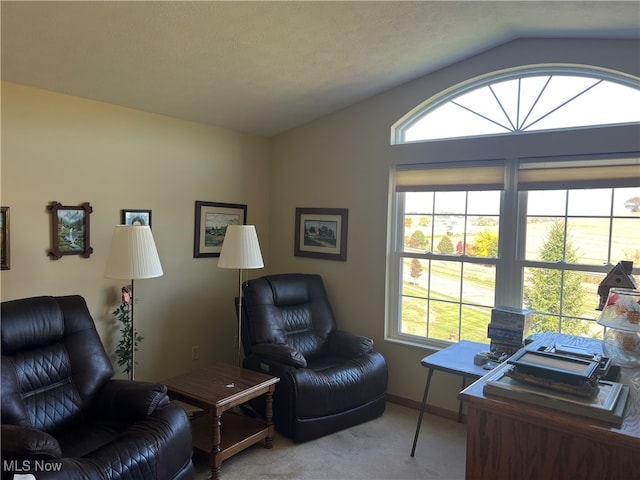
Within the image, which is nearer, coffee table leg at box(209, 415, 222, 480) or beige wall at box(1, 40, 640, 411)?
coffee table leg at box(209, 415, 222, 480)

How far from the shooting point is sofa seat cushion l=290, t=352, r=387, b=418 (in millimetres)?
2992

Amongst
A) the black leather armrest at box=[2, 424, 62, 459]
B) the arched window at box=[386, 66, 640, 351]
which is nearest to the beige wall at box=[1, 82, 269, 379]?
the black leather armrest at box=[2, 424, 62, 459]

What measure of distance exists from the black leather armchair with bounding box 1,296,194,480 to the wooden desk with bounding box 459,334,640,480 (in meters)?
1.55

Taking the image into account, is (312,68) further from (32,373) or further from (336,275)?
(32,373)

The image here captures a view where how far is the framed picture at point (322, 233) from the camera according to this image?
4.02m

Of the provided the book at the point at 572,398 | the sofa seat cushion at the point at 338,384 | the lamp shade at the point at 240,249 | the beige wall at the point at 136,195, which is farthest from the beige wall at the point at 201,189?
the book at the point at 572,398

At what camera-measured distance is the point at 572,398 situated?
47.8 inches

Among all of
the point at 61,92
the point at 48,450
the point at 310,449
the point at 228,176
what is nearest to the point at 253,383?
the point at 310,449

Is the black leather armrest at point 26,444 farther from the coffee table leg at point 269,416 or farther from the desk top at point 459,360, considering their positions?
the desk top at point 459,360

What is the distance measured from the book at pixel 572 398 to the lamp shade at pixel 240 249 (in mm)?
2153

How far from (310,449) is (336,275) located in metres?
1.58

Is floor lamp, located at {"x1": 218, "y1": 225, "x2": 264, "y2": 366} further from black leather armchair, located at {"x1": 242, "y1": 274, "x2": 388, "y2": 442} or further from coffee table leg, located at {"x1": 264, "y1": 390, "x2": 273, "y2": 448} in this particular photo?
coffee table leg, located at {"x1": 264, "y1": 390, "x2": 273, "y2": 448}

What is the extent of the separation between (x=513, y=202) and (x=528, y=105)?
72 centimetres

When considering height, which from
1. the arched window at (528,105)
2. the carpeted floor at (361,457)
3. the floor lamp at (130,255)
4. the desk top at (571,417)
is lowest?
the carpeted floor at (361,457)
